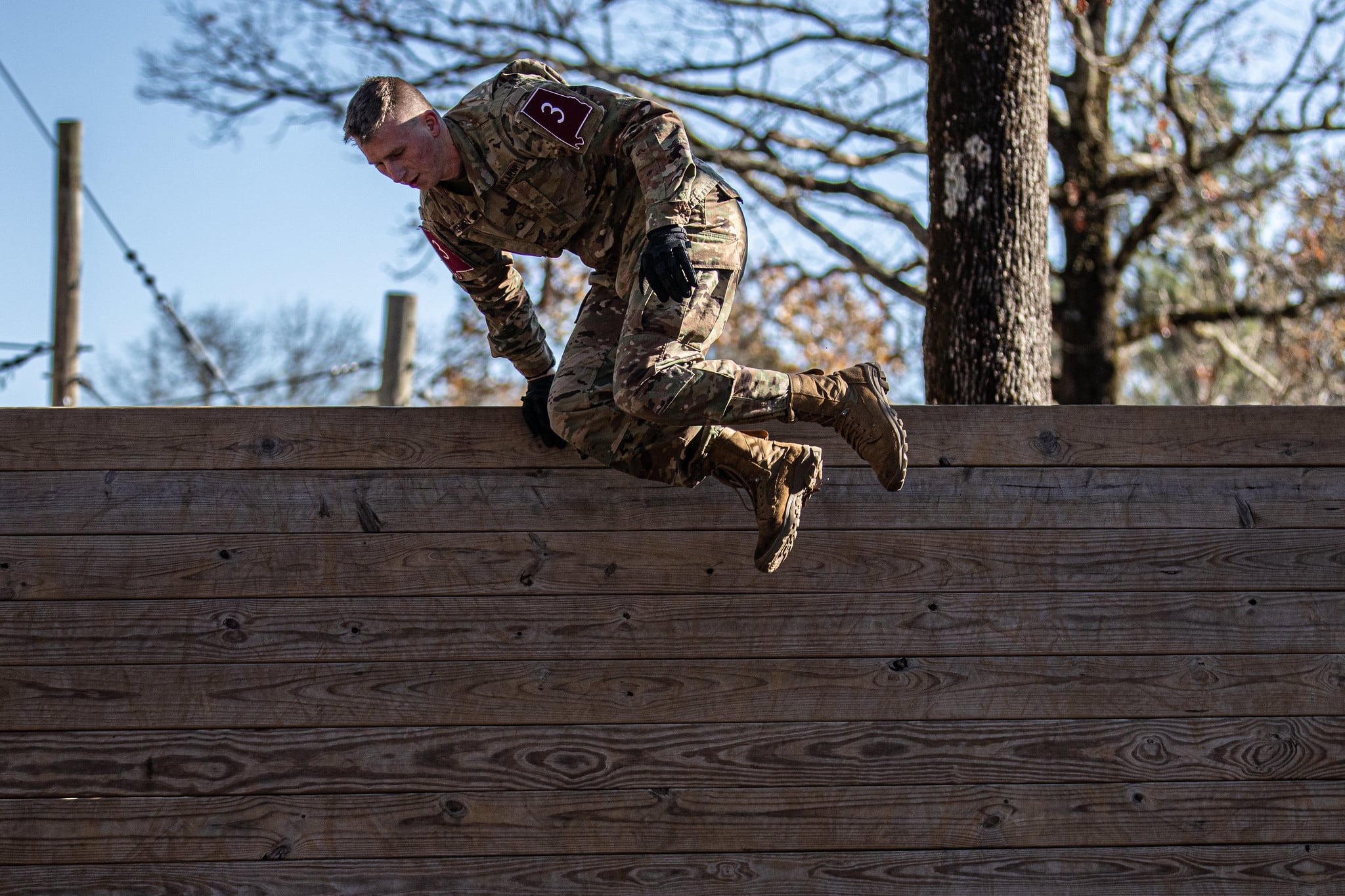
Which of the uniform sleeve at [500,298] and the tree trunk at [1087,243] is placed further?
the tree trunk at [1087,243]

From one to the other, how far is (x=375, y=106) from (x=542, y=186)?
1.45ft

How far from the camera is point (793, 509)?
8.40 feet

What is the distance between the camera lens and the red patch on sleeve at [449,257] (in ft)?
9.45

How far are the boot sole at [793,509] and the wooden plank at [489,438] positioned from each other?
0.18m

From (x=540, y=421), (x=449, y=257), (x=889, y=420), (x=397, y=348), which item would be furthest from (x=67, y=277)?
(x=889, y=420)

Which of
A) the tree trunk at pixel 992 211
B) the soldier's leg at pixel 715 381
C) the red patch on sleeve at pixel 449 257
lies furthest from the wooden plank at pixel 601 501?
the tree trunk at pixel 992 211

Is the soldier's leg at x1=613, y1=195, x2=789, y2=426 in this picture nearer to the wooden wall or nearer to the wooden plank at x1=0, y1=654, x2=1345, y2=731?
the wooden wall

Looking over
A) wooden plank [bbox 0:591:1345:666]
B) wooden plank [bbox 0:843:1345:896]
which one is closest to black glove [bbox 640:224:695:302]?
wooden plank [bbox 0:591:1345:666]

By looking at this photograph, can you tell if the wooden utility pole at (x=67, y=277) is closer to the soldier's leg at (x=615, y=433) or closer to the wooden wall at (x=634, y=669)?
the wooden wall at (x=634, y=669)

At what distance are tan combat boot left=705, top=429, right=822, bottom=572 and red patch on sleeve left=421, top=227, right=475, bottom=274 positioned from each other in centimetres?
83

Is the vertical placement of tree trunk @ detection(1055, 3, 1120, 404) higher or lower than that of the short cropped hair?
higher

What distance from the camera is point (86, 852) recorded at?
249cm

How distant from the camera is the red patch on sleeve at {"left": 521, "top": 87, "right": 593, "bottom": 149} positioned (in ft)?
8.68

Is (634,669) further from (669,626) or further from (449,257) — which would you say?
(449,257)
